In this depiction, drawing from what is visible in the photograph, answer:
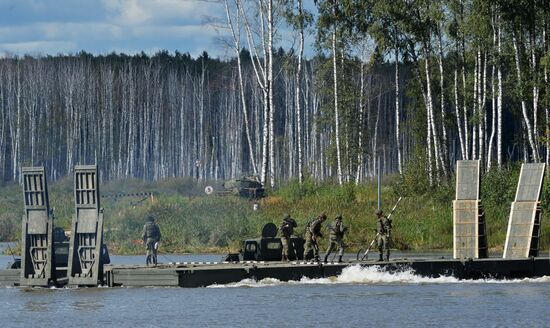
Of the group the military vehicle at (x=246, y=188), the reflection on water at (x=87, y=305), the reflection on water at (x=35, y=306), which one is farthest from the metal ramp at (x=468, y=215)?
the military vehicle at (x=246, y=188)

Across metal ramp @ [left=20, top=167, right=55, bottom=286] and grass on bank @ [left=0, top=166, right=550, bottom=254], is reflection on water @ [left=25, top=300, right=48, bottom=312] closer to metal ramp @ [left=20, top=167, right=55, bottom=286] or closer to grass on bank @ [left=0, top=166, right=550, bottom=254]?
metal ramp @ [left=20, top=167, right=55, bottom=286]

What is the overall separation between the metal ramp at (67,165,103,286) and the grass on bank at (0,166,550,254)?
17276mm

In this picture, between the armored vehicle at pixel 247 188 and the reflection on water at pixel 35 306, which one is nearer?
the reflection on water at pixel 35 306

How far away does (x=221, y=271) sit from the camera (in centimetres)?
4466

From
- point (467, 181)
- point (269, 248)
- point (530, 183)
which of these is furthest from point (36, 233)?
point (530, 183)

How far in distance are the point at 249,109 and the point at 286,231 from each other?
9150 cm

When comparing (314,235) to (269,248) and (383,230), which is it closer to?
(383,230)

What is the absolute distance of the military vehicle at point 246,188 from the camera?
246 ft

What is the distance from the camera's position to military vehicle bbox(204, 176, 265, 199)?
246 feet

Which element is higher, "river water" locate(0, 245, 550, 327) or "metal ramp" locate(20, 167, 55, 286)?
"metal ramp" locate(20, 167, 55, 286)

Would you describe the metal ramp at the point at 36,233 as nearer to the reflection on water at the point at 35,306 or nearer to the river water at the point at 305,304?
the river water at the point at 305,304

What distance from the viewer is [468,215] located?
46.0m

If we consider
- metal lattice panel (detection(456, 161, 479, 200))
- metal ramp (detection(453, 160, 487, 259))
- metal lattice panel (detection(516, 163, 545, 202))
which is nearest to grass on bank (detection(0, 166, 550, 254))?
metal lattice panel (detection(516, 163, 545, 202))

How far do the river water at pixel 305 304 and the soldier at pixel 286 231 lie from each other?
2191 millimetres
